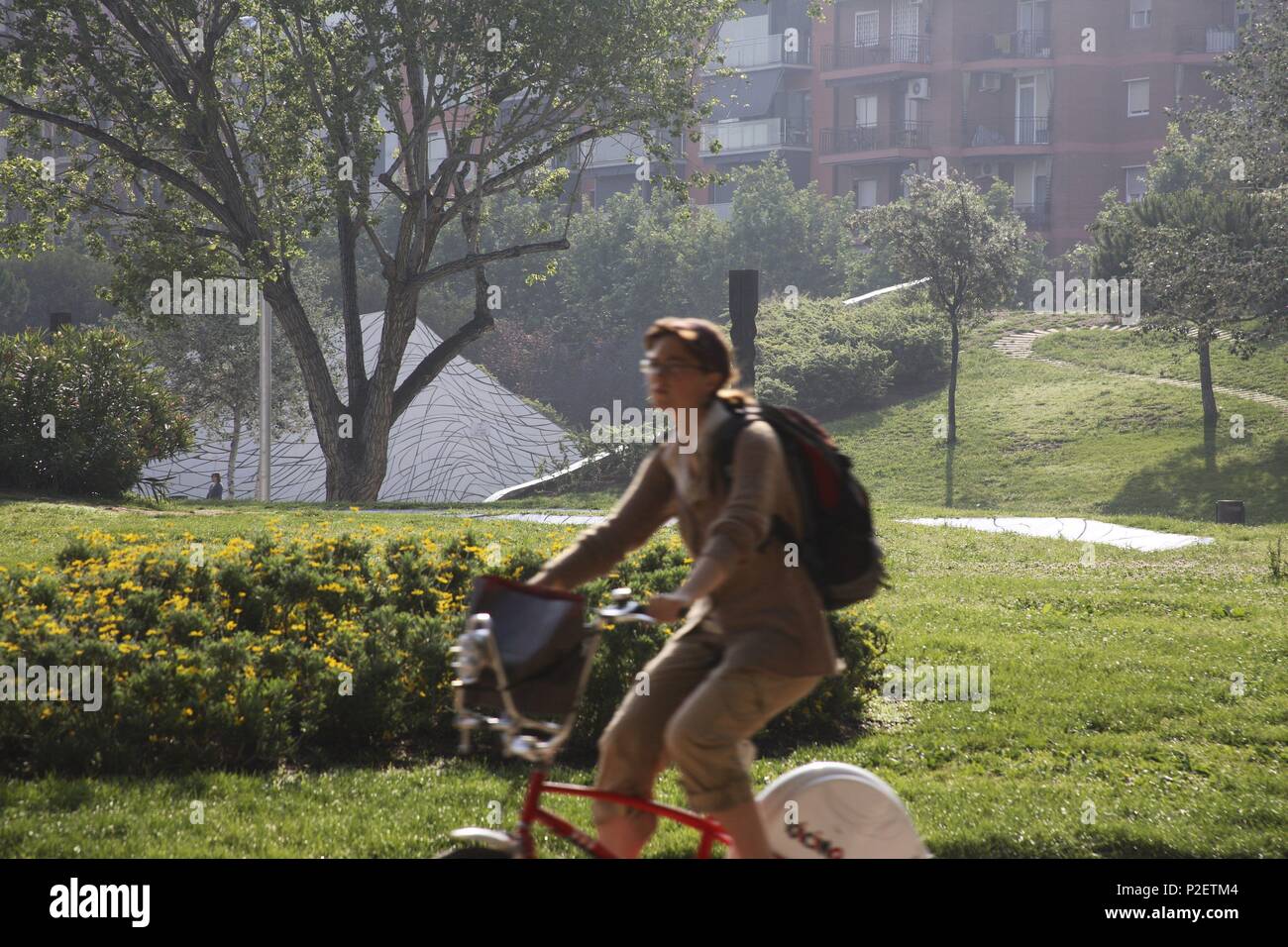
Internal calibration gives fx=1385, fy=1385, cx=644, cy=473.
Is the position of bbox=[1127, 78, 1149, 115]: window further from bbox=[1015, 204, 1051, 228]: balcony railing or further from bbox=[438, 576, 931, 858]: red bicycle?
bbox=[438, 576, 931, 858]: red bicycle

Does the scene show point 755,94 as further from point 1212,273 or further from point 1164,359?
point 1212,273

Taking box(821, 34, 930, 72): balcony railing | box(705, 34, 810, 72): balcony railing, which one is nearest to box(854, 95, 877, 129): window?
box(821, 34, 930, 72): balcony railing

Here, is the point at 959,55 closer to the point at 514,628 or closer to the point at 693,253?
the point at 693,253

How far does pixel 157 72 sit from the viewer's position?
762 inches

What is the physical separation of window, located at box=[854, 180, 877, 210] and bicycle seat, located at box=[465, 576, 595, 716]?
5568cm

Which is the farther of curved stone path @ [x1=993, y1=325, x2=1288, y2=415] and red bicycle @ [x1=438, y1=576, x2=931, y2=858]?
curved stone path @ [x1=993, y1=325, x2=1288, y2=415]

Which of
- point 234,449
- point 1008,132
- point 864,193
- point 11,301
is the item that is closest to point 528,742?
point 234,449

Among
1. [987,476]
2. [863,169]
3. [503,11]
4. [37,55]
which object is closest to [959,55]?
[863,169]

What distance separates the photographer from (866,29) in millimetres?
56469

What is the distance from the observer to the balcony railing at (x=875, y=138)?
54.5 meters

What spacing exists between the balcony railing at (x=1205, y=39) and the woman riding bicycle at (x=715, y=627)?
54124mm

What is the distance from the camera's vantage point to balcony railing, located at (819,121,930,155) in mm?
54469

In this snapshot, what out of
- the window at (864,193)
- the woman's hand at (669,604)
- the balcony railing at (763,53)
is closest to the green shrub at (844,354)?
the window at (864,193)

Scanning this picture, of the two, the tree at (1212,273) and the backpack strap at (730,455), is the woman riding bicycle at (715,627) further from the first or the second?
the tree at (1212,273)
